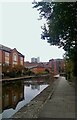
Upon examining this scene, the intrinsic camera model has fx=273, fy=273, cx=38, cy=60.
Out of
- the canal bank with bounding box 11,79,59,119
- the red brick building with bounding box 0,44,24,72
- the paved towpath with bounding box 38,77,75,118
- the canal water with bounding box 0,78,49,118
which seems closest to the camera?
the paved towpath with bounding box 38,77,75,118

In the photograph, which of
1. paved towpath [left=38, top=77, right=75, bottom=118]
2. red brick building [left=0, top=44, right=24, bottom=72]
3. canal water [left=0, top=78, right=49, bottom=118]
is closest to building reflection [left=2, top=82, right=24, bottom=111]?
canal water [left=0, top=78, right=49, bottom=118]

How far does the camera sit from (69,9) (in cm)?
1714

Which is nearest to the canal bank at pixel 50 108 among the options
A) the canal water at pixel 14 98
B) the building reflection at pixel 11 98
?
the canal water at pixel 14 98

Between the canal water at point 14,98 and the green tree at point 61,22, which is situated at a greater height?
the green tree at point 61,22

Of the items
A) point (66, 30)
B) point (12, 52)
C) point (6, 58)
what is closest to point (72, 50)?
point (66, 30)

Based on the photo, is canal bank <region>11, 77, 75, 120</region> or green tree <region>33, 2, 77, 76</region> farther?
green tree <region>33, 2, 77, 76</region>

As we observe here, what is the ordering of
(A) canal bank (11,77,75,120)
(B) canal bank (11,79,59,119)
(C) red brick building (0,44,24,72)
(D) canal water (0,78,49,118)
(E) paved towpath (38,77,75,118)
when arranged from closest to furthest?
(E) paved towpath (38,77,75,118) → (A) canal bank (11,77,75,120) → (B) canal bank (11,79,59,119) → (D) canal water (0,78,49,118) → (C) red brick building (0,44,24,72)

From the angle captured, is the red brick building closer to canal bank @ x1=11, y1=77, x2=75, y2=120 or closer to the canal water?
the canal water

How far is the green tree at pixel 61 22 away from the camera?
1719cm

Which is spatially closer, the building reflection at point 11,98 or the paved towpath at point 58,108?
the paved towpath at point 58,108

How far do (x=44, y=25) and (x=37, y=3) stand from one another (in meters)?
4.03

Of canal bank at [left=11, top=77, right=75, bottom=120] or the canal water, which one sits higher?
canal bank at [left=11, top=77, right=75, bottom=120]

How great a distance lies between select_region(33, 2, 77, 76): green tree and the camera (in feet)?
56.4

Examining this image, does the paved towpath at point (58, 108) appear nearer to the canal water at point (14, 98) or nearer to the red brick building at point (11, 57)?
the canal water at point (14, 98)
